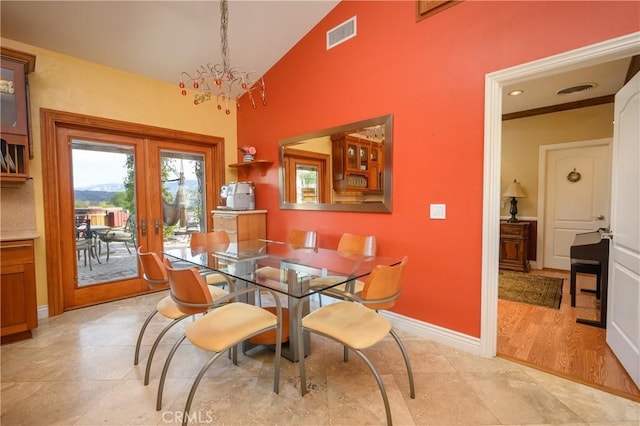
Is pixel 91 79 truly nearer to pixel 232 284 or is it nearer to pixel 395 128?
pixel 232 284

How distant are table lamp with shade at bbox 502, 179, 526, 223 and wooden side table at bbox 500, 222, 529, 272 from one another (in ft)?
0.49

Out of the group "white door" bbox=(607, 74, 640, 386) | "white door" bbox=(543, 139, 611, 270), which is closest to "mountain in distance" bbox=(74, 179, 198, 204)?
"white door" bbox=(607, 74, 640, 386)

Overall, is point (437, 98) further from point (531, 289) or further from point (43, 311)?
point (43, 311)

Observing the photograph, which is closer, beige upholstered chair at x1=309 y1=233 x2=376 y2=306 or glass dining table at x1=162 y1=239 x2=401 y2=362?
glass dining table at x1=162 y1=239 x2=401 y2=362

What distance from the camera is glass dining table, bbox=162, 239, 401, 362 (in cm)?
183

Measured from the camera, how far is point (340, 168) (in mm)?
3150

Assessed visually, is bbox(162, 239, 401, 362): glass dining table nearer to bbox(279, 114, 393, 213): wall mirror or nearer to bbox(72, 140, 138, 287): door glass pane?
bbox(279, 114, 393, 213): wall mirror

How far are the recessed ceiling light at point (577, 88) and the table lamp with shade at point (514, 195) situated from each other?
4.81ft

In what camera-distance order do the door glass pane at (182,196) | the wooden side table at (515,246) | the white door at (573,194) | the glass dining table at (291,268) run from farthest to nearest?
the wooden side table at (515,246), the white door at (573,194), the door glass pane at (182,196), the glass dining table at (291,268)

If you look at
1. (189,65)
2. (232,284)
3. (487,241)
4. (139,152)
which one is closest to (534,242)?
(487,241)

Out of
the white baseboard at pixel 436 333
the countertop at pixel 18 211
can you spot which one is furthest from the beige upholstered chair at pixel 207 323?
the countertop at pixel 18 211

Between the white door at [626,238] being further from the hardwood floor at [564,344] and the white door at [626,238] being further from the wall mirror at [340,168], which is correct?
the wall mirror at [340,168]

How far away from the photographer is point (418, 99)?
8.12 feet

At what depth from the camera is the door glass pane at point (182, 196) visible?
12.8ft
